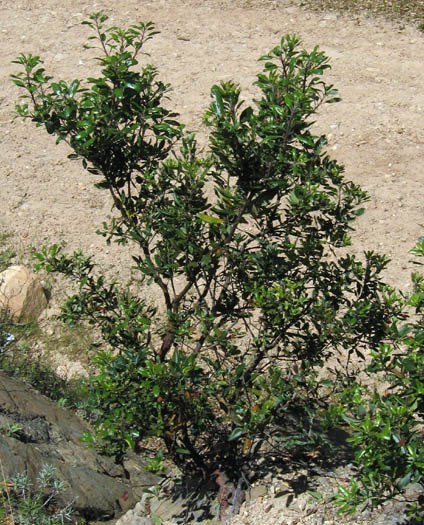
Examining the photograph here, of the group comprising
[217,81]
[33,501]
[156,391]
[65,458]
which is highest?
[217,81]

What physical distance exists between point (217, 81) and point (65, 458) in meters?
5.29

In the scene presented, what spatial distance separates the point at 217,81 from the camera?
8.09 m

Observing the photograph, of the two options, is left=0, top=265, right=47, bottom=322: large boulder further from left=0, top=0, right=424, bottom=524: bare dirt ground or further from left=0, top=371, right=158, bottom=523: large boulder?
left=0, top=371, right=158, bottom=523: large boulder

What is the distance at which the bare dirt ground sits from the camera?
639 centimetres

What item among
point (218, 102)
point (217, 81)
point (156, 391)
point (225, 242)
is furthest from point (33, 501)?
point (217, 81)

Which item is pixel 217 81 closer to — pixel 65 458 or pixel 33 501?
pixel 65 458

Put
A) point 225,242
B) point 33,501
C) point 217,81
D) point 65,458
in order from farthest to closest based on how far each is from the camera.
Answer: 1. point 217,81
2. point 65,458
3. point 33,501
4. point 225,242

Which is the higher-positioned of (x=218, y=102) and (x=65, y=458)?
(x=218, y=102)

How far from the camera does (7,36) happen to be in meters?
9.10

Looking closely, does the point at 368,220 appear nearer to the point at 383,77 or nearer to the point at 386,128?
the point at 386,128

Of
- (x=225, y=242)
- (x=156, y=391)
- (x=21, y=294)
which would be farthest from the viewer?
(x=21, y=294)

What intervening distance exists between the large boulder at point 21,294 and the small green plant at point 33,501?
7.68ft

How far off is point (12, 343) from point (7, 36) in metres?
5.27

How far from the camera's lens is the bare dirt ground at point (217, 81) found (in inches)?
252
